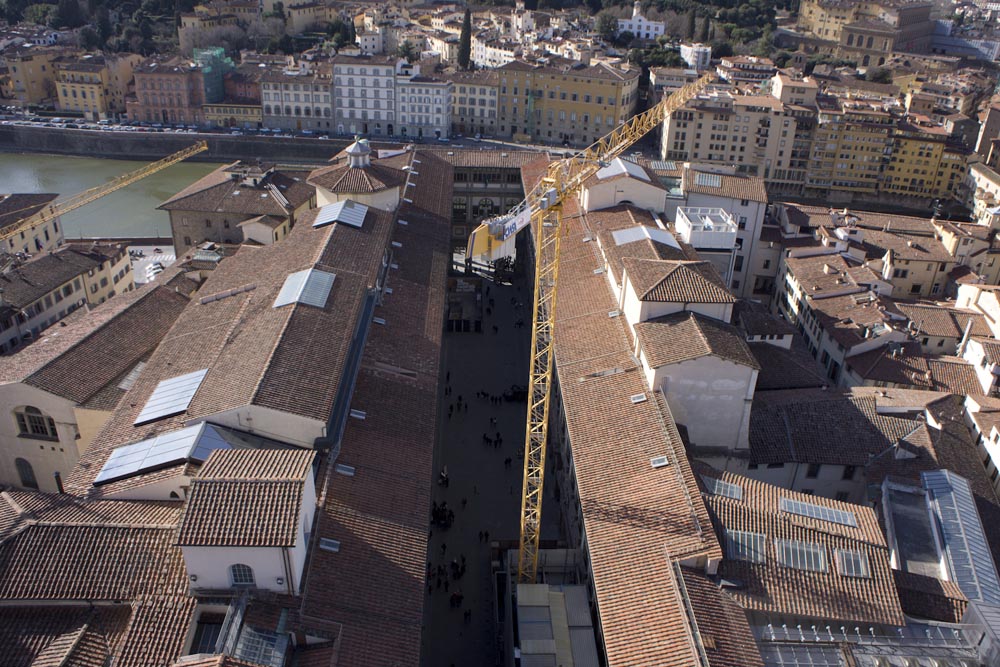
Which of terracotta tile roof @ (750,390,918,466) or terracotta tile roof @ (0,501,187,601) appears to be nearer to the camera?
terracotta tile roof @ (0,501,187,601)

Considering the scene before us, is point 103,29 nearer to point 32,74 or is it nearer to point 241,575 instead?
point 32,74

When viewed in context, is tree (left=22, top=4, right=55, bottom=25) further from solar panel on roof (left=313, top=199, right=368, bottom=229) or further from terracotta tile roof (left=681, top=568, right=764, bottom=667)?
terracotta tile roof (left=681, top=568, right=764, bottom=667)

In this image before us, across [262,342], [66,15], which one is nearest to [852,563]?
[262,342]

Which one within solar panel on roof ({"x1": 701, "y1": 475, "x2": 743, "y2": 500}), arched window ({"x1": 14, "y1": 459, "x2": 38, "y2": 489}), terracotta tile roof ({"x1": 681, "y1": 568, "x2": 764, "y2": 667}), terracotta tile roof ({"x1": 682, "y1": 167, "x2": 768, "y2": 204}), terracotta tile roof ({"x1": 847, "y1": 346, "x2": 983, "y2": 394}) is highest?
terracotta tile roof ({"x1": 682, "y1": 167, "x2": 768, "y2": 204})

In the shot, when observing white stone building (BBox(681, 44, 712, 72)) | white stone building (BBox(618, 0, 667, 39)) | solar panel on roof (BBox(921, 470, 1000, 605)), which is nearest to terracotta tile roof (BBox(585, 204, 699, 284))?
solar panel on roof (BBox(921, 470, 1000, 605))

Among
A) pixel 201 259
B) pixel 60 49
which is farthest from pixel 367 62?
pixel 201 259
